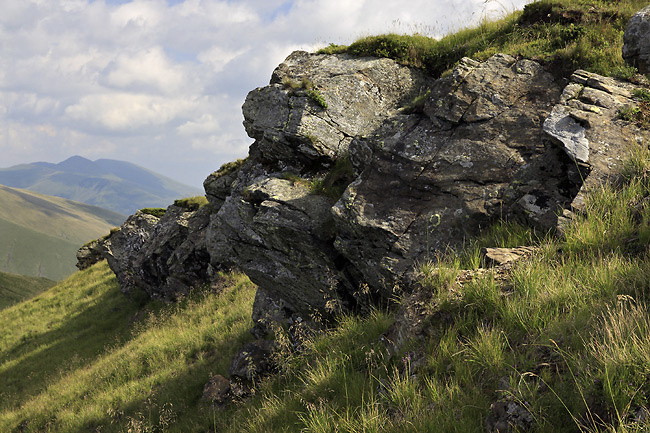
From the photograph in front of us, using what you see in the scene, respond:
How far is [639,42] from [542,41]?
280cm

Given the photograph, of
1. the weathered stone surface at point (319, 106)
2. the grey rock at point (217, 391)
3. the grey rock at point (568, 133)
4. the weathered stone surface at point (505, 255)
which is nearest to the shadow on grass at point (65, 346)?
the grey rock at point (217, 391)

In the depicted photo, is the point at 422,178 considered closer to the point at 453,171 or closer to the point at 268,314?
the point at 453,171

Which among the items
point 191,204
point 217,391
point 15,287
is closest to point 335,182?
point 217,391

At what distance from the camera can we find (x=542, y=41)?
11961mm

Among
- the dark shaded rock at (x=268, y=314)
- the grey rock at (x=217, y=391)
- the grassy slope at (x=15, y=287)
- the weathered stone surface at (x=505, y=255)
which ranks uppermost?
the weathered stone surface at (x=505, y=255)

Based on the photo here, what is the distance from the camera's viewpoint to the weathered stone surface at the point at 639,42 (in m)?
9.58

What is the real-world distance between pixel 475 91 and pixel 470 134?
138cm

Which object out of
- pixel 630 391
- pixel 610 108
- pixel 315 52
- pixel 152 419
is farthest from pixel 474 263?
pixel 315 52

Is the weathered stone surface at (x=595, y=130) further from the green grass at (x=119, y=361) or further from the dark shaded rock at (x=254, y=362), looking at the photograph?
the green grass at (x=119, y=361)

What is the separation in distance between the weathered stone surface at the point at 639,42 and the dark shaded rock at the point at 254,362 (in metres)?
12.5

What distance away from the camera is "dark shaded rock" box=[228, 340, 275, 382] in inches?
411

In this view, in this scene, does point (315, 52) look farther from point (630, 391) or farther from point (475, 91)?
point (630, 391)

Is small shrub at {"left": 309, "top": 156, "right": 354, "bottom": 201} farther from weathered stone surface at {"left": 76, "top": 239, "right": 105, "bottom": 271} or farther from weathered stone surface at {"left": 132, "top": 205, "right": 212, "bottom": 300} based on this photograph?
weathered stone surface at {"left": 76, "top": 239, "right": 105, "bottom": 271}

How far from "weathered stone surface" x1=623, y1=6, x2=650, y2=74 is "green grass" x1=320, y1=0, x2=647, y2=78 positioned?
12.0 inches
